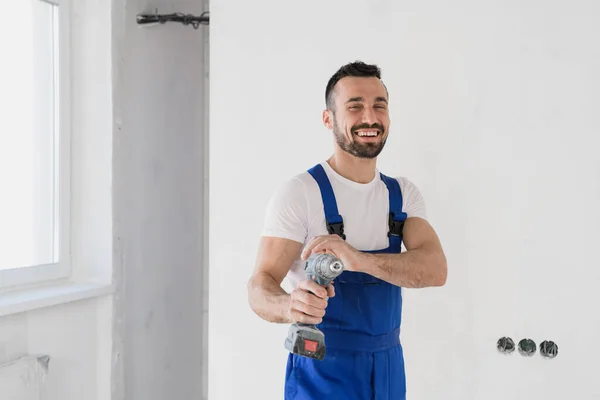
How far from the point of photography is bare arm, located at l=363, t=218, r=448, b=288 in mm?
1440

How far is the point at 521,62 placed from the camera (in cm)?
189

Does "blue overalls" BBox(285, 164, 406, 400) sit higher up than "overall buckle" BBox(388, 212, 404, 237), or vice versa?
"overall buckle" BBox(388, 212, 404, 237)

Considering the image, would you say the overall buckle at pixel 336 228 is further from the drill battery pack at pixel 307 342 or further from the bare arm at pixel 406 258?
the drill battery pack at pixel 307 342

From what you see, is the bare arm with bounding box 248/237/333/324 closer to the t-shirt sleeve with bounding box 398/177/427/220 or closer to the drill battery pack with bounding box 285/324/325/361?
the drill battery pack with bounding box 285/324/325/361

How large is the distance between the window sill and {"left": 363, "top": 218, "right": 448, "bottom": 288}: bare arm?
1.17m

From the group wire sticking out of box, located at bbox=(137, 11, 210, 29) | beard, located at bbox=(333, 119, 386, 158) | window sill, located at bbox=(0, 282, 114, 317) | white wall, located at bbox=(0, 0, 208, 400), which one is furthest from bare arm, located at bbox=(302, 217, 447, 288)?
wire sticking out of box, located at bbox=(137, 11, 210, 29)

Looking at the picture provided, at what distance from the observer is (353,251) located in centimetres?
140

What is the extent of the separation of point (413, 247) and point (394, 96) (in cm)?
60

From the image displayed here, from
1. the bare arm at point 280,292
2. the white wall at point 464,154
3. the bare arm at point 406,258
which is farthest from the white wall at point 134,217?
the bare arm at point 406,258

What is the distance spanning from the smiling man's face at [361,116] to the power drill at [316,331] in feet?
1.27

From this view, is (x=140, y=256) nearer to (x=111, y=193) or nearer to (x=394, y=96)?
(x=111, y=193)

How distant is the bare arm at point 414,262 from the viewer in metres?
1.44

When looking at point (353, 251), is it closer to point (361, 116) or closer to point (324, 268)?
point (324, 268)

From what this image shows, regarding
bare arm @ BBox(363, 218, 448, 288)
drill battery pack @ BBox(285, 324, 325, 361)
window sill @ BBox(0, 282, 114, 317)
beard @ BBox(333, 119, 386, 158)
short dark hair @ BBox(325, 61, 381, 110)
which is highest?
short dark hair @ BBox(325, 61, 381, 110)
